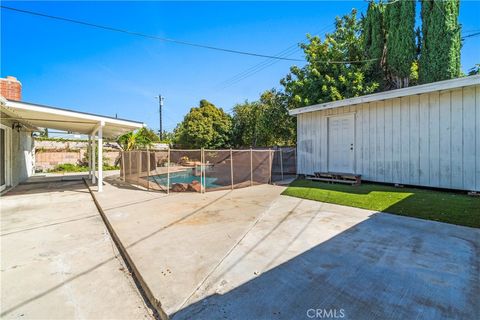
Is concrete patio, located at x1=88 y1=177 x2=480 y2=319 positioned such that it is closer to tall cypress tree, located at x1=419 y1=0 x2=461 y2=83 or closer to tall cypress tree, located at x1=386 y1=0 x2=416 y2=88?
tall cypress tree, located at x1=419 y1=0 x2=461 y2=83

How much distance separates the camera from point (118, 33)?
28.3 ft

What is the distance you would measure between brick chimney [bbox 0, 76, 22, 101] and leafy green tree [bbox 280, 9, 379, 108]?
12891 mm

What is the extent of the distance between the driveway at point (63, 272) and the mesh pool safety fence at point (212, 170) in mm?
3298

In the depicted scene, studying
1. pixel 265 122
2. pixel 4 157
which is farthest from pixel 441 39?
pixel 4 157

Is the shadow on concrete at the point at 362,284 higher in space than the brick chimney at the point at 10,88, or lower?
lower

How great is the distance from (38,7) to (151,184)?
20.0ft

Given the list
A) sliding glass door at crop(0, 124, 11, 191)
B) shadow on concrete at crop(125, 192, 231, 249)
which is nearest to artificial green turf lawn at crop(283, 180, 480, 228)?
shadow on concrete at crop(125, 192, 231, 249)

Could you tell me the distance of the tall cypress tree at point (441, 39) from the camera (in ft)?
34.7

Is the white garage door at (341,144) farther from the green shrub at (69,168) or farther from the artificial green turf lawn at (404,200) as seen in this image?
the green shrub at (69,168)

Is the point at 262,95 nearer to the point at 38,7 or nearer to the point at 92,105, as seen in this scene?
the point at 38,7

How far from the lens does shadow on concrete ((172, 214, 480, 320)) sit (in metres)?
1.99

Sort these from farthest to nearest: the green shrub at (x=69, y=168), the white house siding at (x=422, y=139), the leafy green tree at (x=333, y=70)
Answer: the green shrub at (x=69, y=168), the leafy green tree at (x=333, y=70), the white house siding at (x=422, y=139)

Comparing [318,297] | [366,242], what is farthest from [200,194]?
[318,297]

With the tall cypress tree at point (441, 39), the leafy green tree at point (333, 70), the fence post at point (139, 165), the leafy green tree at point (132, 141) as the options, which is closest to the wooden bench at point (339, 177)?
the leafy green tree at point (333, 70)
